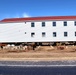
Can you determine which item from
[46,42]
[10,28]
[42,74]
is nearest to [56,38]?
[46,42]

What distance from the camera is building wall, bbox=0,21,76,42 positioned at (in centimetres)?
4559

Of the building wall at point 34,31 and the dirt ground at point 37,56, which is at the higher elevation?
the building wall at point 34,31

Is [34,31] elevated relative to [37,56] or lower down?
elevated

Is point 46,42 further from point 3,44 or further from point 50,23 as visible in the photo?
point 3,44

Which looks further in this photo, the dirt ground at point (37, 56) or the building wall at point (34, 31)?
the building wall at point (34, 31)

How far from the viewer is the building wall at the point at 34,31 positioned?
45.6 m

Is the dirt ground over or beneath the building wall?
beneath

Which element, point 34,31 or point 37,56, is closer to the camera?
point 37,56

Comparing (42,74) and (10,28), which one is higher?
(10,28)

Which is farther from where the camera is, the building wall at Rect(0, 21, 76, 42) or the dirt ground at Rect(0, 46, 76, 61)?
the building wall at Rect(0, 21, 76, 42)

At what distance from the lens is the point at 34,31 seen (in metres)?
46.3

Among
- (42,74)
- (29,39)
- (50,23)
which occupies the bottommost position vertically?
(42,74)

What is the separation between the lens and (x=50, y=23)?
151 ft

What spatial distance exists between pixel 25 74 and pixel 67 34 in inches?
1264
